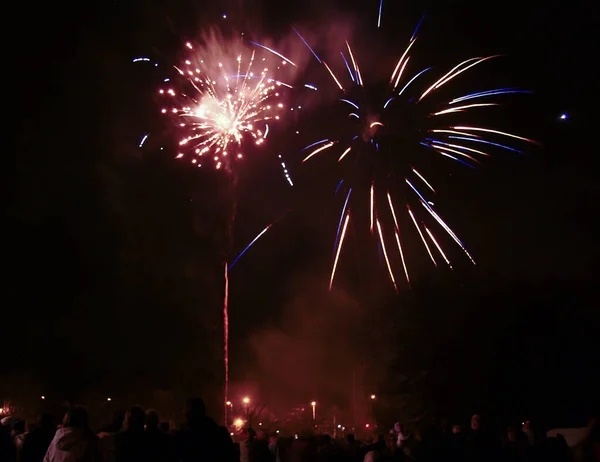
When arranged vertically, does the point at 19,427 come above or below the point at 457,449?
above

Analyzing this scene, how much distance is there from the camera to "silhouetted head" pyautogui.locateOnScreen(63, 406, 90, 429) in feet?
18.9

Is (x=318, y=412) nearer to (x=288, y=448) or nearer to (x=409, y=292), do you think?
(x=409, y=292)

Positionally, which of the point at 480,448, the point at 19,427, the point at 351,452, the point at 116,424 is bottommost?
the point at 480,448

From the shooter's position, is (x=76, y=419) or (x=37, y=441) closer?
(x=76, y=419)

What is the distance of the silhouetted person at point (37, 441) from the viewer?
22.4 ft

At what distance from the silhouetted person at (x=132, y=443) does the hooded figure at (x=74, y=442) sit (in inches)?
18.6

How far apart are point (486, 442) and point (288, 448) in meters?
2.98

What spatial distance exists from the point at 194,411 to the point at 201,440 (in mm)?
235

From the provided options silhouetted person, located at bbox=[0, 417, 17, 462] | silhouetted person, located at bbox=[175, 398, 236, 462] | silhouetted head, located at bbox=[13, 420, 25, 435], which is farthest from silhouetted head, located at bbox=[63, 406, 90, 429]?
silhouetted head, located at bbox=[13, 420, 25, 435]

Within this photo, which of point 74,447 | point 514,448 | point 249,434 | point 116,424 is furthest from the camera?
point 249,434

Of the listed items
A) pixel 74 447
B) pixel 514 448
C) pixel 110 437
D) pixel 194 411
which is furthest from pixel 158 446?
pixel 514 448

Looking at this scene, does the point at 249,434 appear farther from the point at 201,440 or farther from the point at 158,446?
the point at 201,440

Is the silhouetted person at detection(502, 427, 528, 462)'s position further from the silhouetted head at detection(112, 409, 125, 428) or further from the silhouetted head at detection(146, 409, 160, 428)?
the silhouetted head at detection(112, 409, 125, 428)

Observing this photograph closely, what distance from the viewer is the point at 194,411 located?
5.21 meters
